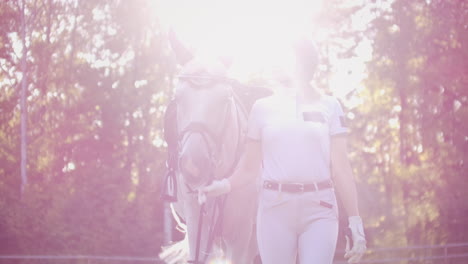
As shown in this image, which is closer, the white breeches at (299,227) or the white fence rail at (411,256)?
the white breeches at (299,227)

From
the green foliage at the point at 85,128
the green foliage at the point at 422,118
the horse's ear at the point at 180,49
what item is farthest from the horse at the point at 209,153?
the green foliage at the point at 85,128

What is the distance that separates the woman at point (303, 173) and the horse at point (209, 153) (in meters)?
0.41

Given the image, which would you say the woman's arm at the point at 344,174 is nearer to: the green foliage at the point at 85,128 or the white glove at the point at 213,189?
the white glove at the point at 213,189

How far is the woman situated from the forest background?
12.4 meters

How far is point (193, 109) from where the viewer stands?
3.35 metres

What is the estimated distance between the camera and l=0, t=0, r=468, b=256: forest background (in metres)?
15.3

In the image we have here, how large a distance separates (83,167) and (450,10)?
1362 cm

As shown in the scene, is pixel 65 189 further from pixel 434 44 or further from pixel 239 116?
pixel 239 116

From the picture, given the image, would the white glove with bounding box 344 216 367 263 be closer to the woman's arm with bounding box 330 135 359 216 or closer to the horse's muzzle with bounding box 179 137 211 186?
the woman's arm with bounding box 330 135 359 216

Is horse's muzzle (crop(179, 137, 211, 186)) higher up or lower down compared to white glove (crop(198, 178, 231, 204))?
higher up

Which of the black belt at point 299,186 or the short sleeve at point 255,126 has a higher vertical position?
the short sleeve at point 255,126

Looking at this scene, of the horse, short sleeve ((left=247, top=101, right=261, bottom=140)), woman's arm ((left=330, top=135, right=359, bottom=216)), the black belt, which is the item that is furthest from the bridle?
woman's arm ((left=330, top=135, right=359, bottom=216))

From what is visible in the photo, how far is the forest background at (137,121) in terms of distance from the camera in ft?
50.1

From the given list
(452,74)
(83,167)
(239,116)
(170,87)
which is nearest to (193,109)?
(239,116)
